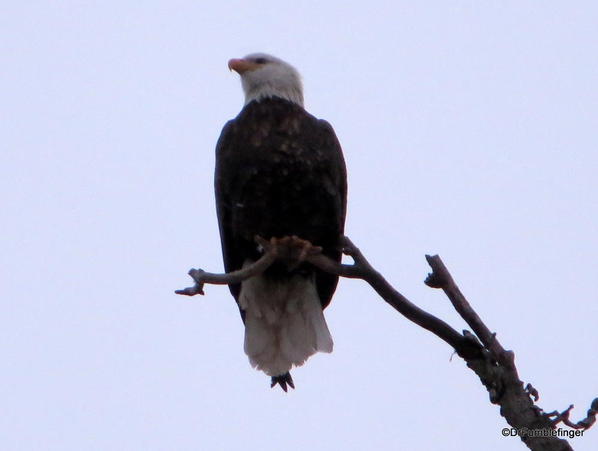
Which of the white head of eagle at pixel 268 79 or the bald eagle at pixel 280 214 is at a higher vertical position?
the white head of eagle at pixel 268 79

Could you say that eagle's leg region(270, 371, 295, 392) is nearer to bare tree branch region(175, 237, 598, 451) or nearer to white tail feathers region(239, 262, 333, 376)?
white tail feathers region(239, 262, 333, 376)

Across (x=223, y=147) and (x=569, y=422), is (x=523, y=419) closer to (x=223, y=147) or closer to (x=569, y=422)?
(x=569, y=422)

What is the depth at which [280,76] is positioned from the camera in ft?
22.1

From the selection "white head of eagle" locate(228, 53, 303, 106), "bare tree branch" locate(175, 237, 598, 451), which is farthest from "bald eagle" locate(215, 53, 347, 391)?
"bare tree branch" locate(175, 237, 598, 451)

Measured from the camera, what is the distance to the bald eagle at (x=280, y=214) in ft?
19.1

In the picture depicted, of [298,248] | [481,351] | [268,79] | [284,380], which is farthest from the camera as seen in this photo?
[268,79]

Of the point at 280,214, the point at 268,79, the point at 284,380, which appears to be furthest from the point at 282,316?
the point at 268,79

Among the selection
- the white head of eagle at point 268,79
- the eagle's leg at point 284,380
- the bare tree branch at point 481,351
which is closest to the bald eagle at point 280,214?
the eagle's leg at point 284,380

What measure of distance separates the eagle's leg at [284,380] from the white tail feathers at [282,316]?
0.51ft

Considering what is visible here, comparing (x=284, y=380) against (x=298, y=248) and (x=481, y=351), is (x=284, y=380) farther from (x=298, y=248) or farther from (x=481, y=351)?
(x=481, y=351)

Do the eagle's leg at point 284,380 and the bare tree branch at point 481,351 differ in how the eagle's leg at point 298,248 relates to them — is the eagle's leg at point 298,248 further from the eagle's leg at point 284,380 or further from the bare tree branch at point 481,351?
the bare tree branch at point 481,351

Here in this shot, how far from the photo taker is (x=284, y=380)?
597 centimetres

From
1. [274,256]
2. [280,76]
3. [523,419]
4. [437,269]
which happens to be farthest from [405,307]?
[280,76]

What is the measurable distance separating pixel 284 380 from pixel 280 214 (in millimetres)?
970
